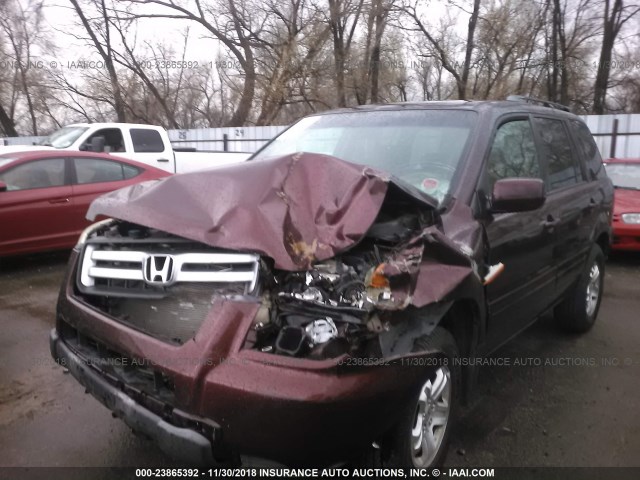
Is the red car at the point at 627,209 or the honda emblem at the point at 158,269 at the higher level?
the honda emblem at the point at 158,269

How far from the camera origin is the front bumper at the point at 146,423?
6.36ft

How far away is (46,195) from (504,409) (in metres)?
5.75

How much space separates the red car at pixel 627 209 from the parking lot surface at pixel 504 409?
2.87m

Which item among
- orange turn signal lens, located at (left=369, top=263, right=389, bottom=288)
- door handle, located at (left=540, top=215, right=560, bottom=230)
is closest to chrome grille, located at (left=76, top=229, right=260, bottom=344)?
orange turn signal lens, located at (left=369, top=263, right=389, bottom=288)

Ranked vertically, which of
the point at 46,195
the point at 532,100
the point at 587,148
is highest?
the point at 532,100

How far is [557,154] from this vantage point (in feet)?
13.0

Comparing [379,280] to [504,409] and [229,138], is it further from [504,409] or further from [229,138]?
[229,138]

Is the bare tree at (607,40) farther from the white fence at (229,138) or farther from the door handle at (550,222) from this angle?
the door handle at (550,222)

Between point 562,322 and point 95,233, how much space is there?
3929 mm

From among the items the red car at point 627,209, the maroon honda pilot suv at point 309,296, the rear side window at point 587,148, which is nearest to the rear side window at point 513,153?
the maroon honda pilot suv at point 309,296

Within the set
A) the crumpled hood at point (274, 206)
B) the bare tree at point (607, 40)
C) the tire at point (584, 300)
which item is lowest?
the tire at point (584, 300)

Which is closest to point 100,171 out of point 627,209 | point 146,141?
point 146,141

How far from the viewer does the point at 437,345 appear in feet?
7.86

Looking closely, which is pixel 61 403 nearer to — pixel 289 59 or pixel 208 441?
pixel 208 441
